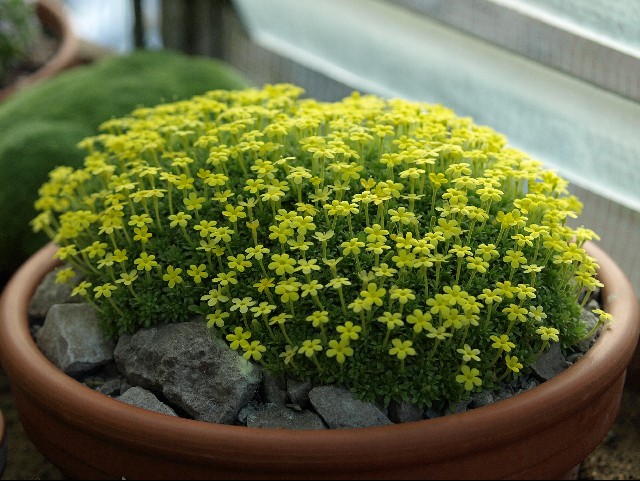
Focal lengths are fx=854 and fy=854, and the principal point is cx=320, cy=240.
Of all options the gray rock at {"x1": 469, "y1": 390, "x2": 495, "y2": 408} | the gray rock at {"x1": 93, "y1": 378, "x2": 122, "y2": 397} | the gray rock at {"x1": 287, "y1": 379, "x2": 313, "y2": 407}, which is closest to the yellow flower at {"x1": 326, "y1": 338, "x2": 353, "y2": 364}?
the gray rock at {"x1": 287, "y1": 379, "x2": 313, "y2": 407}

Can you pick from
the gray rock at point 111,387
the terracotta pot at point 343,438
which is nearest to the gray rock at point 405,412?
the terracotta pot at point 343,438

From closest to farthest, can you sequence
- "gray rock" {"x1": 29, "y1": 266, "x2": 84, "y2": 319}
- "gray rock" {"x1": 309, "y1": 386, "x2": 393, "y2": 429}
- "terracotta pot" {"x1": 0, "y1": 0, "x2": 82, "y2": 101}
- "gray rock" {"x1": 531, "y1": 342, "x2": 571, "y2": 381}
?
"gray rock" {"x1": 309, "y1": 386, "x2": 393, "y2": 429}
"gray rock" {"x1": 531, "y1": 342, "x2": 571, "y2": 381}
"gray rock" {"x1": 29, "y1": 266, "x2": 84, "y2": 319}
"terracotta pot" {"x1": 0, "y1": 0, "x2": 82, "y2": 101}

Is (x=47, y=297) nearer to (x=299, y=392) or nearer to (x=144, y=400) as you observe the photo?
(x=144, y=400)

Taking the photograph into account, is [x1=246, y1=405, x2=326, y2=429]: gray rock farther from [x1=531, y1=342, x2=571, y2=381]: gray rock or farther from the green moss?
the green moss

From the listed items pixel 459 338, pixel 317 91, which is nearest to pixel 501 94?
pixel 317 91

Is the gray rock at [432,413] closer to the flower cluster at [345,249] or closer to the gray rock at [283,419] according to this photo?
the flower cluster at [345,249]
